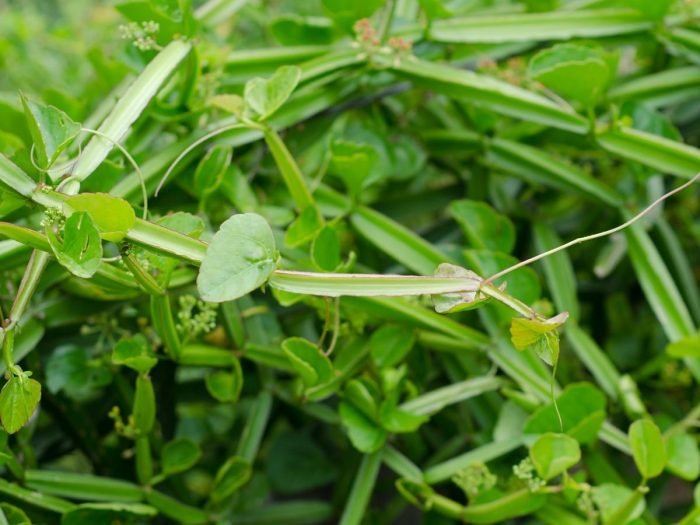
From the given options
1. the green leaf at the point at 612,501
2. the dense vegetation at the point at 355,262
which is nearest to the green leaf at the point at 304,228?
the dense vegetation at the point at 355,262

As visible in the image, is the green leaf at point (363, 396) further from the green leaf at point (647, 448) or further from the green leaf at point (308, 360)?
the green leaf at point (647, 448)

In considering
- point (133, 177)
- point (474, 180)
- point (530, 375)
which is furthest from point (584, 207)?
point (133, 177)

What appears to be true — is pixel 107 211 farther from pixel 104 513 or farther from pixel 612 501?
pixel 612 501

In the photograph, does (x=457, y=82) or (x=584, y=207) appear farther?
(x=584, y=207)

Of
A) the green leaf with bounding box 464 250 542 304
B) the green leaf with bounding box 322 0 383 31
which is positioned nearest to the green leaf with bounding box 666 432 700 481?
the green leaf with bounding box 464 250 542 304

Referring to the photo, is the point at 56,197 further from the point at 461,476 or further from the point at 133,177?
the point at 461,476

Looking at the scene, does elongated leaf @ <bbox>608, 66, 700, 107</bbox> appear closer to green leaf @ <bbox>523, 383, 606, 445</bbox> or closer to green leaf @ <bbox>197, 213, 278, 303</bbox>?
green leaf @ <bbox>523, 383, 606, 445</bbox>
